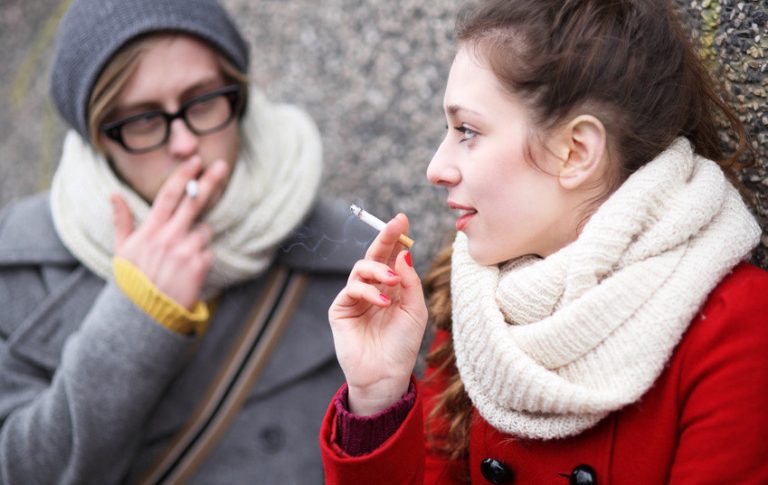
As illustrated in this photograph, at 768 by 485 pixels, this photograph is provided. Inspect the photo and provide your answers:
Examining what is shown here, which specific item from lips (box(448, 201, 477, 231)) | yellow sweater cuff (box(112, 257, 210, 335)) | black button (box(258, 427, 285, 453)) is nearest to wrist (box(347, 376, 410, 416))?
lips (box(448, 201, 477, 231))

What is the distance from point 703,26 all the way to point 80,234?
168cm

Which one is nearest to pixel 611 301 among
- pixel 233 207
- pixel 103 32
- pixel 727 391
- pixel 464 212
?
pixel 727 391

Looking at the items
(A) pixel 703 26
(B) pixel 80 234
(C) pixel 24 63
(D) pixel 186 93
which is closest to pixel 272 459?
(B) pixel 80 234

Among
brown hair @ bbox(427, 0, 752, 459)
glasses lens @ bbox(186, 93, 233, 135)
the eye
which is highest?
brown hair @ bbox(427, 0, 752, 459)

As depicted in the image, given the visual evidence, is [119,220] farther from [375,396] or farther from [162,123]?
[375,396]

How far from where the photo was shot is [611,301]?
51.9 inches

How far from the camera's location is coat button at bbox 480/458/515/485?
4.93 ft

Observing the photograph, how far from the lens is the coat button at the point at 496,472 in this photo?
1503mm

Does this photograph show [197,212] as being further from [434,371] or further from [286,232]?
[434,371]

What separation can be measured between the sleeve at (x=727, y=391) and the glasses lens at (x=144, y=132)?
1.45 meters

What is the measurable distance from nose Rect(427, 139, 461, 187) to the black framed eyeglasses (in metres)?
0.93

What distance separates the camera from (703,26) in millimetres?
1757

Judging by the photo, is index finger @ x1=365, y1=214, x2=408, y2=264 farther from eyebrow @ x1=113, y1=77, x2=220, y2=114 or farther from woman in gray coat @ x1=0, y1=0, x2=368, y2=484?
eyebrow @ x1=113, y1=77, x2=220, y2=114

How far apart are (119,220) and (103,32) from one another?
49 centimetres
